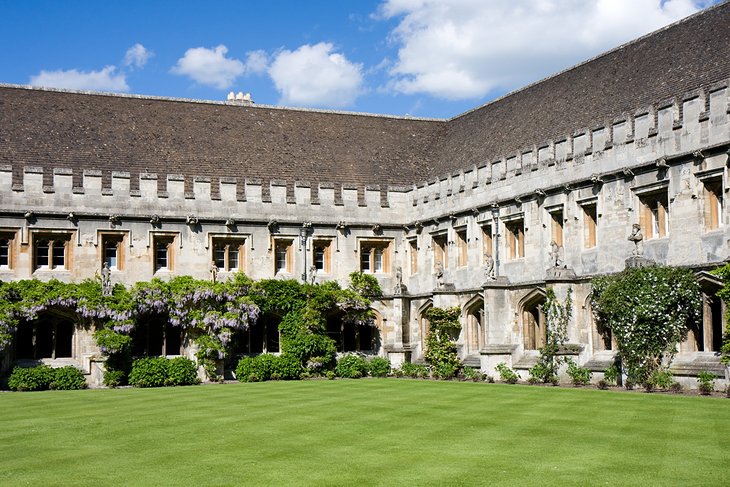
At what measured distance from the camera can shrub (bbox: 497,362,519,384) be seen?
2505 centimetres

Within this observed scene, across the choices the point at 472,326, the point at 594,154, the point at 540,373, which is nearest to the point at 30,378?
the point at 472,326

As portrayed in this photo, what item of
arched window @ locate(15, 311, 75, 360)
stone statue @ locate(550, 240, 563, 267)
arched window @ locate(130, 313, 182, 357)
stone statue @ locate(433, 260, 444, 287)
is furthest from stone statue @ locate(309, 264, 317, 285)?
stone statue @ locate(550, 240, 563, 267)

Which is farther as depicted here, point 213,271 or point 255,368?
point 213,271

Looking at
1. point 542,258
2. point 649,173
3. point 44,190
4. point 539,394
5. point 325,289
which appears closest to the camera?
point 539,394

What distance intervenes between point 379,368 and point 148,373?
7638 mm

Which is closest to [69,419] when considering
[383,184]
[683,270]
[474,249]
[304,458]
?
[304,458]

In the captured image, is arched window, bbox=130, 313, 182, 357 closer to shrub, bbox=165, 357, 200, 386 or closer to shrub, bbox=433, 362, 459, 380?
shrub, bbox=165, 357, 200, 386

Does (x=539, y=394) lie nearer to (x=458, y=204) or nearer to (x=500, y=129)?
(x=458, y=204)

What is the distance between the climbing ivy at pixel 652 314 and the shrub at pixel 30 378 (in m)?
16.2

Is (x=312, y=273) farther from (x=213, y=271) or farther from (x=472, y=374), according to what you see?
(x=472, y=374)

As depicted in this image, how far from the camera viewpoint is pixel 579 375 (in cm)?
2322

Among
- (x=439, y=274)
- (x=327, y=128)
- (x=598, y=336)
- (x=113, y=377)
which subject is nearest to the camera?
(x=598, y=336)

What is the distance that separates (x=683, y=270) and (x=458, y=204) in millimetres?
10151

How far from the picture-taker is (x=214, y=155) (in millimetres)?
32531
